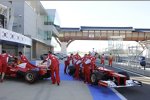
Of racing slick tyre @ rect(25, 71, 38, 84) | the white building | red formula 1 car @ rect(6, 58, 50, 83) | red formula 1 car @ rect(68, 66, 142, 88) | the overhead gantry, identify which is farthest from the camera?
the overhead gantry

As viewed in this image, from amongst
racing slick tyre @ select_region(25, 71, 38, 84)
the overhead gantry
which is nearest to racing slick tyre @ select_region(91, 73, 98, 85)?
racing slick tyre @ select_region(25, 71, 38, 84)

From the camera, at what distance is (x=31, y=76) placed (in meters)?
12.6

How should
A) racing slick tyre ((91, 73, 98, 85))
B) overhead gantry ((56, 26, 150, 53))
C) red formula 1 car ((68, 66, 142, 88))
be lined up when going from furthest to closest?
1. overhead gantry ((56, 26, 150, 53))
2. racing slick tyre ((91, 73, 98, 85))
3. red formula 1 car ((68, 66, 142, 88))

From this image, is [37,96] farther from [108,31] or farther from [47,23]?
[108,31]

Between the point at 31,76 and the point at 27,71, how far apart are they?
0.37 m

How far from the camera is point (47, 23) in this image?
65688 mm

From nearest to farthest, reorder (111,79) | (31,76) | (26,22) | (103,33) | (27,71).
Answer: (111,79) → (31,76) → (27,71) → (26,22) → (103,33)

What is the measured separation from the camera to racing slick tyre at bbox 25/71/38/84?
41.1 ft

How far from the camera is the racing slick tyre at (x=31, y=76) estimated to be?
41.1 feet

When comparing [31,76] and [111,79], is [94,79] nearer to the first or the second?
[111,79]

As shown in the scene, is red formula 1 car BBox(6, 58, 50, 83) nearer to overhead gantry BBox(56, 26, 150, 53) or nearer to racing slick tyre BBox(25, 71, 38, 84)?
racing slick tyre BBox(25, 71, 38, 84)

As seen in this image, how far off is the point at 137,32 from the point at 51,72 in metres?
65.8

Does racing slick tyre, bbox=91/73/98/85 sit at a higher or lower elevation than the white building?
lower

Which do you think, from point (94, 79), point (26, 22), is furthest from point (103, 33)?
point (94, 79)
